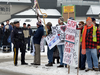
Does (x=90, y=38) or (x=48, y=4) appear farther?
(x=48, y=4)

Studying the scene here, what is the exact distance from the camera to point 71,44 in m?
7.54

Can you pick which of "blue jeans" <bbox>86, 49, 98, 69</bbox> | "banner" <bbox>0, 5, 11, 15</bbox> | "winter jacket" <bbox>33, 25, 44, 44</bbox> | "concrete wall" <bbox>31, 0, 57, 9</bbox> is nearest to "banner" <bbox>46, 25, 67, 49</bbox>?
"winter jacket" <bbox>33, 25, 44, 44</bbox>

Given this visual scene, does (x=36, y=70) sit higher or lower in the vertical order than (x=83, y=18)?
lower

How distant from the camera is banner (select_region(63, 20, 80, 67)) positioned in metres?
7.46

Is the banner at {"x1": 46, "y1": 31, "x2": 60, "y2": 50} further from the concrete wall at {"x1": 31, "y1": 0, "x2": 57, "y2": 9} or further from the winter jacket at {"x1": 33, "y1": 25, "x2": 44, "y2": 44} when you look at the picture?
the concrete wall at {"x1": 31, "y1": 0, "x2": 57, "y2": 9}

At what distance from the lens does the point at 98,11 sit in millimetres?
35219

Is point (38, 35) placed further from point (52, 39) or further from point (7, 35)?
point (7, 35)

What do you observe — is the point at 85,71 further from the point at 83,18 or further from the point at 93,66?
the point at 83,18

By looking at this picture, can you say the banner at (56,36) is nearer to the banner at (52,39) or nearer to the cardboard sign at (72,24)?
the banner at (52,39)

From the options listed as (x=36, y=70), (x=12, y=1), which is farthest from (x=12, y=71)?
(x=12, y=1)

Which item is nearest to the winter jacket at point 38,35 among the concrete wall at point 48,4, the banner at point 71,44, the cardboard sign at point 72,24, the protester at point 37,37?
the protester at point 37,37

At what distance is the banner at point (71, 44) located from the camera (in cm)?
746

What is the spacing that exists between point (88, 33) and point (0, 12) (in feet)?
95.2

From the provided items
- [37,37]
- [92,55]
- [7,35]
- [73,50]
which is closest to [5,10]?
[7,35]
